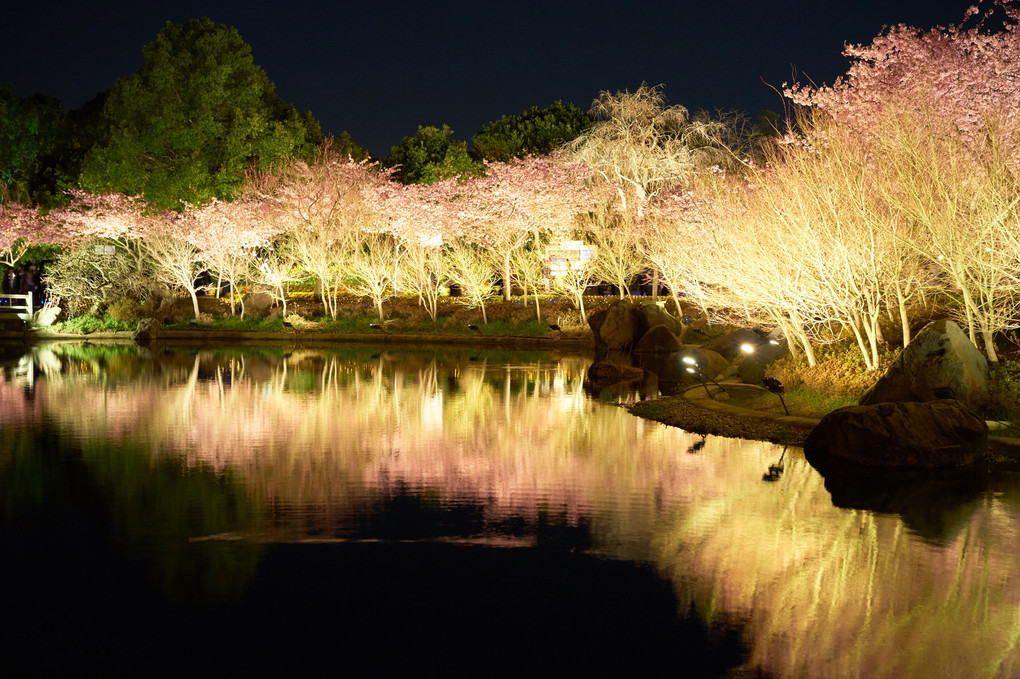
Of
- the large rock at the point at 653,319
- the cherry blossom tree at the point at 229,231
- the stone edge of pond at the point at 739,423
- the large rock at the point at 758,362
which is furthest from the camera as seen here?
the cherry blossom tree at the point at 229,231

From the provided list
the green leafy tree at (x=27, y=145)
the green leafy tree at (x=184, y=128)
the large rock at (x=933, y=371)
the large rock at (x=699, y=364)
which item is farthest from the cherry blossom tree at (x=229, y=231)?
the large rock at (x=933, y=371)

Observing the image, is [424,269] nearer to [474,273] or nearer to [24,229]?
[474,273]

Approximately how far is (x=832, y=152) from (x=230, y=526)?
12723 mm

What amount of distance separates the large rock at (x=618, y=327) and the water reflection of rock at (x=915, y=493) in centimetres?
1838

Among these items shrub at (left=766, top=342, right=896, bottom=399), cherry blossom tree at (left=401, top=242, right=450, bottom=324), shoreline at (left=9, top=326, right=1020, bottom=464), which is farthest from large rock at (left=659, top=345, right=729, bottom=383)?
cherry blossom tree at (left=401, top=242, right=450, bottom=324)

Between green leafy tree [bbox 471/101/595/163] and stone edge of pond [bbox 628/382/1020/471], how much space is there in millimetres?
39799

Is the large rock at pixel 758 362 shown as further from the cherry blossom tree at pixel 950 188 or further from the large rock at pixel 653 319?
the large rock at pixel 653 319

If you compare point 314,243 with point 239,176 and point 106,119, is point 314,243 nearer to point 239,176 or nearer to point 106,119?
point 239,176

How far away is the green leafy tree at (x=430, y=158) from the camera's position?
51.1 m

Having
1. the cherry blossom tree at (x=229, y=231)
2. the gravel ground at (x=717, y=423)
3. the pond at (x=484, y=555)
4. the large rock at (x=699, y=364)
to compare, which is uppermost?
the cherry blossom tree at (x=229, y=231)

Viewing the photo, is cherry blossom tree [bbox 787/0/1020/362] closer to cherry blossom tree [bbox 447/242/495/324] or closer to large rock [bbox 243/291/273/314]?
cherry blossom tree [bbox 447/242/495/324]

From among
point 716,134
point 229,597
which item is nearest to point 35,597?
point 229,597

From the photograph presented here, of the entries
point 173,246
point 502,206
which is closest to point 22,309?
point 173,246

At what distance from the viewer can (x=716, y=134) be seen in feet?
133
